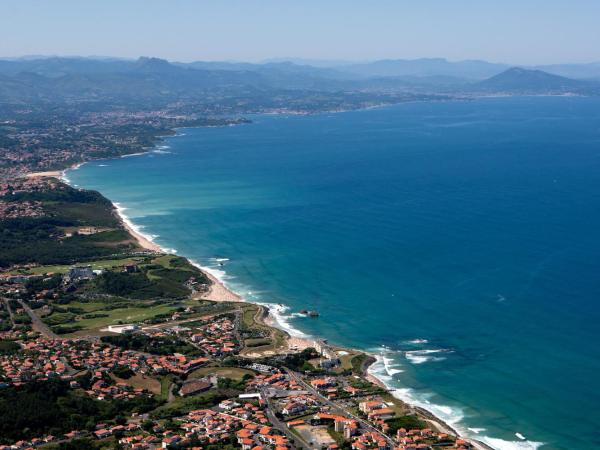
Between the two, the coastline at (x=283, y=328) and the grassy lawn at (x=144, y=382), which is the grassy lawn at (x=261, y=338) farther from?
the grassy lawn at (x=144, y=382)

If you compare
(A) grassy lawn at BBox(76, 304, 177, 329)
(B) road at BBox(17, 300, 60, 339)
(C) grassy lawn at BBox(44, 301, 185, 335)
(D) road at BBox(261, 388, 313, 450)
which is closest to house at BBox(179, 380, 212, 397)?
(D) road at BBox(261, 388, 313, 450)

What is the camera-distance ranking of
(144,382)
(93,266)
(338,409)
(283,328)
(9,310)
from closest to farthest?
(338,409), (144,382), (283,328), (9,310), (93,266)

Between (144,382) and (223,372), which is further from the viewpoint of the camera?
(223,372)

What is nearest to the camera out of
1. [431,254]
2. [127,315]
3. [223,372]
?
[223,372]

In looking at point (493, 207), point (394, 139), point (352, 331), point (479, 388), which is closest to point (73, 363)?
point (352, 331)

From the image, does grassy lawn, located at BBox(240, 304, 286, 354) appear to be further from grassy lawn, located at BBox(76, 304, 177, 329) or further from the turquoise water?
grassy lawn, located at BBox(76, 304, 177, 329)

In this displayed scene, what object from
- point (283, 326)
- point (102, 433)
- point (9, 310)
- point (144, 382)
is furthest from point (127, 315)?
point (102, 433)

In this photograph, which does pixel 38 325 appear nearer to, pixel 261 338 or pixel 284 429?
pixel 261 338
